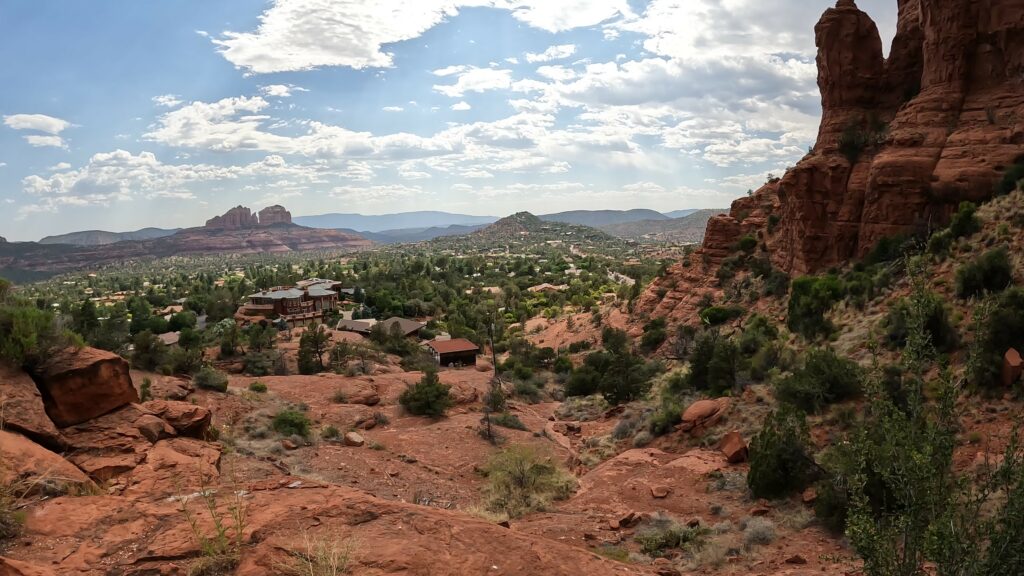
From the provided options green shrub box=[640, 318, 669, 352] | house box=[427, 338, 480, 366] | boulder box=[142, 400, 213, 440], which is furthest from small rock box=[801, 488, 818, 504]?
house box=[427, 338, 480, 366]

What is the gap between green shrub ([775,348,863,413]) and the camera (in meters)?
14.7

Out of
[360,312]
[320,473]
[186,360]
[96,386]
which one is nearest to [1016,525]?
[96,386]

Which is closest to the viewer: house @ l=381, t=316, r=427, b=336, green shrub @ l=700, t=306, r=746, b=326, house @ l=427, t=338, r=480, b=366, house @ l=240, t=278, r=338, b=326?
green shrub @ l=700, t=306, r=746, b=326

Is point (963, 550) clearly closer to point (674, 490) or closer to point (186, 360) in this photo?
point (674, 490)

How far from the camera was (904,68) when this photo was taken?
27500 mm

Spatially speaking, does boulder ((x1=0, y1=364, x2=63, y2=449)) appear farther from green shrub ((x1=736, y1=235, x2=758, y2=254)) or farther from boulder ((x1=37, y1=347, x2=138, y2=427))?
green shrub ((x1=736, y1=235, x2=758, y2=254))

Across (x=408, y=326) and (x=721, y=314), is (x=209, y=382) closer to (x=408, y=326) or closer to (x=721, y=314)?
(x=721, y=314)

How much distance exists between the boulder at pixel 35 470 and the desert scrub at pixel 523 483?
851 cm

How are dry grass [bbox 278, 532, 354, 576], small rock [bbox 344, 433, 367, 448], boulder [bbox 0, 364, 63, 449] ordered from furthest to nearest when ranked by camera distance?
small rock [bbox 344, 433, 367, 448] → boulder [bbox 0, 364, 63, 449] → dry grass [bbox 278, 532, 354, 576]

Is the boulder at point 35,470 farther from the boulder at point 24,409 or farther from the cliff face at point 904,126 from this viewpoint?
the cliff face at point 904,126

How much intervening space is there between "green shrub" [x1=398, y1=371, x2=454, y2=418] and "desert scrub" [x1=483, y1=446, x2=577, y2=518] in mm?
7974

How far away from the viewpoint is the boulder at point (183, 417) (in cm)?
1084

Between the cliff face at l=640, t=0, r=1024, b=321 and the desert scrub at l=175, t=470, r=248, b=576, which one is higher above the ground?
the cliff face at l=640, t=0, r=1024, b=321

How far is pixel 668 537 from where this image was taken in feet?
34.9
